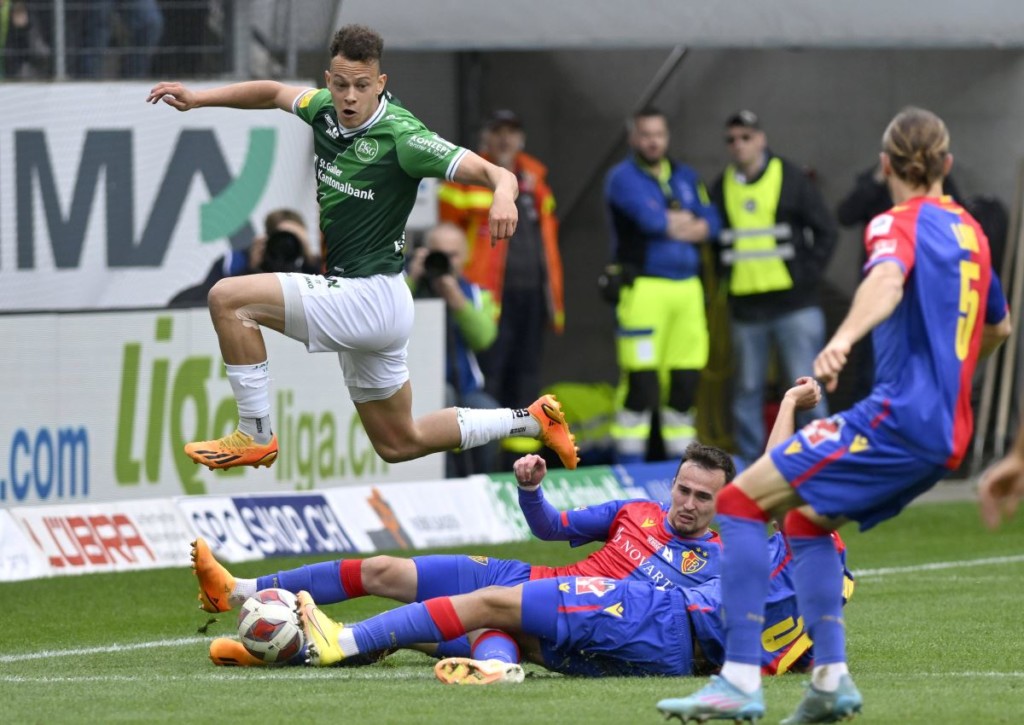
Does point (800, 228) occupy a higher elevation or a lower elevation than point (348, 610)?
higher

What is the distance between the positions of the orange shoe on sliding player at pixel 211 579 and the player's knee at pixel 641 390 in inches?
253

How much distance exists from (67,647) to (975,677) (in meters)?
3.92

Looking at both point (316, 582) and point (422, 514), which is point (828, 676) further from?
point (422, 514)

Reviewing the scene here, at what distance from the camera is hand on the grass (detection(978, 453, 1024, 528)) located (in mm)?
5988

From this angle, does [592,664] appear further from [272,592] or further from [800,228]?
[800,228]

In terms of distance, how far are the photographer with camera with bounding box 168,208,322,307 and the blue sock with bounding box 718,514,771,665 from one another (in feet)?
21.1

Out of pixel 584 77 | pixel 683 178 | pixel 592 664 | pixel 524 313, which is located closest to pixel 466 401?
pixel 524 313

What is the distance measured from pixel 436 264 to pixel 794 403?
6.25 meters

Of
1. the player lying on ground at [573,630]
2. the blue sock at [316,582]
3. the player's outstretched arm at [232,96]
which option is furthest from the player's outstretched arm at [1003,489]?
the player's outstretched arm at [232,96]

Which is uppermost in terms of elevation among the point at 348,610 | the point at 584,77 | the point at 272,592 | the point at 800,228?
the point at 584,77

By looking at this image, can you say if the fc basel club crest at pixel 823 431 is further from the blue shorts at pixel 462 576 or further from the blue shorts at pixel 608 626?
the blue shorts at pixel 462 576

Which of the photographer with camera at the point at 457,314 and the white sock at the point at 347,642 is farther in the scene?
the photographer with camera at the point at 457,314

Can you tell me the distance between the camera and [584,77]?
57.8ft

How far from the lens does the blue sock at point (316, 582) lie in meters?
8.23
